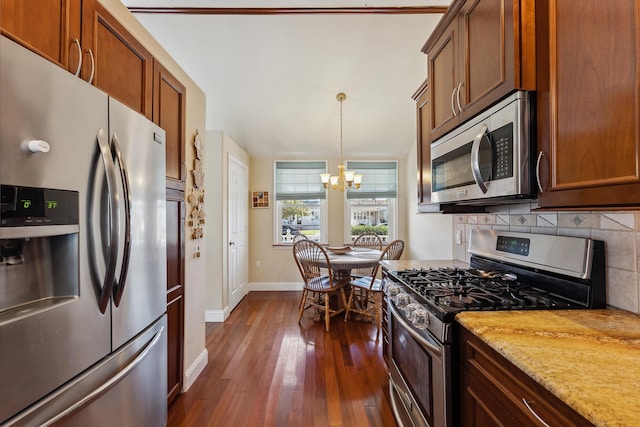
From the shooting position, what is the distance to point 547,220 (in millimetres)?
1399

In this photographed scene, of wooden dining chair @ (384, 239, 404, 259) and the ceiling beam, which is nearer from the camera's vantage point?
the ceiling beam

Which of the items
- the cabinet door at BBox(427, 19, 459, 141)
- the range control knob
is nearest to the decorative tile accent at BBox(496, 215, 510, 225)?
the cabinet door at BBox(427, 19, 459, 141)

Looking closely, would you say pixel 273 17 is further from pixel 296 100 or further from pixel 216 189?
pixel 216 189

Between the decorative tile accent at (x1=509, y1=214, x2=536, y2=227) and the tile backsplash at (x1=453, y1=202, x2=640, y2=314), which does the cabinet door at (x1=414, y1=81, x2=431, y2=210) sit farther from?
the tile backsplash at (x1=453, y1=202, x2=640, y2=314)

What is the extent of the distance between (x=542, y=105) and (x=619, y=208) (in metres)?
0.43

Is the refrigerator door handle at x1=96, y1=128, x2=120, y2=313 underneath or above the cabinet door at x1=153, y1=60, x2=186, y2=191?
underneath

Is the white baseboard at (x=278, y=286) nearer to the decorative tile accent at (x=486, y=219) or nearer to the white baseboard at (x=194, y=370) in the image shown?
the white baseboard at (x=194, y=370)

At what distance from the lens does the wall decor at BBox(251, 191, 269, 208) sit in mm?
4746

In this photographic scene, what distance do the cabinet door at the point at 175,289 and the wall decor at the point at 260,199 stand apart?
8.97 feet

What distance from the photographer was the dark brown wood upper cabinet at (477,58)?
1033 millimetres

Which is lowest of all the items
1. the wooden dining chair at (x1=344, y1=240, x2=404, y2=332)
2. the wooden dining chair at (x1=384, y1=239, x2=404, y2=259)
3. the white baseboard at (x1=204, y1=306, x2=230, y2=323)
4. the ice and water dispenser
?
the white baseboard at (x1=204, y1=306, x2=230, y2=323)

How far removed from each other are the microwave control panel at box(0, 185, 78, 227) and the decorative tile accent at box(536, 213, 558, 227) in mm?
1942

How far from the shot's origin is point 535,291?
1.32 m

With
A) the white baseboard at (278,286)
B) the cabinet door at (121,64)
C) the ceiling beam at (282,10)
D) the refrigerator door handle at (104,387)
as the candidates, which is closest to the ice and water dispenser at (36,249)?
the refrigerator door handle at (104,387)
